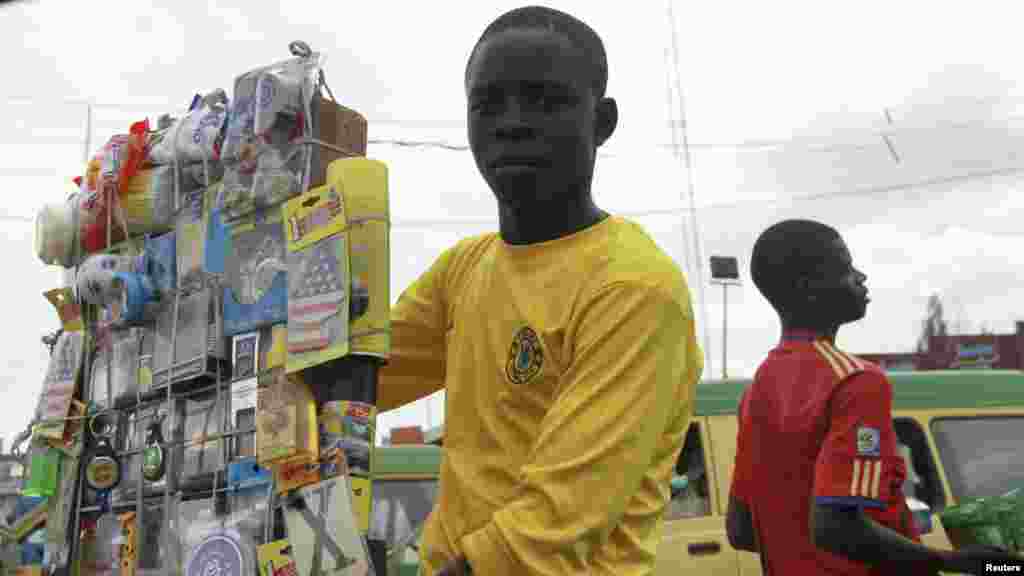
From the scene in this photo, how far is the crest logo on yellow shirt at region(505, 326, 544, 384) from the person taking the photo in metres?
1.72

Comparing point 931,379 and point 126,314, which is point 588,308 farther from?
point 931,379

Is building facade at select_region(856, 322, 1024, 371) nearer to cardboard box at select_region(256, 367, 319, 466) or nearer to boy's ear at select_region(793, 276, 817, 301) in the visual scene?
boy's ear at select_region(793, 276, 817, 301)

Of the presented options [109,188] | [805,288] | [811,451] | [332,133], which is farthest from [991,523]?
[109,188]

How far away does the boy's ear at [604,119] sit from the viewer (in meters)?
1.88

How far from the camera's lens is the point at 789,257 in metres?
3.00

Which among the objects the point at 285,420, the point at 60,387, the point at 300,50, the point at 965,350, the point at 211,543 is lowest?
the point at 211,543

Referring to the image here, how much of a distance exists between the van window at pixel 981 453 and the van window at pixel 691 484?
1022 mm

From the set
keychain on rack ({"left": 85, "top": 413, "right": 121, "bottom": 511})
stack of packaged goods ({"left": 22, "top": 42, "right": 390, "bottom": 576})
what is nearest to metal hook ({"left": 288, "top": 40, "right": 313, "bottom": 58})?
stack of packaged goods ({"left": 22, "top": 42, "right": 390, "bottom": 576})

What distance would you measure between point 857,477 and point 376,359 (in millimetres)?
1156

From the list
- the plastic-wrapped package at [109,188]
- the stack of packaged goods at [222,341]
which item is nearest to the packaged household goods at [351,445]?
the stack of packaged goods at [222,341]

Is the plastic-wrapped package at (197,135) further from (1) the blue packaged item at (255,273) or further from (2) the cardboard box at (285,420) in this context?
(2) the cardboard box at (285,420)

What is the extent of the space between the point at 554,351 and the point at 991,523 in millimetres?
1712

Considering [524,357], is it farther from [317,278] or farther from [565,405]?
[317,278]

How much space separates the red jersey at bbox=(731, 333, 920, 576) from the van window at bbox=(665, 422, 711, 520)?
187cm
